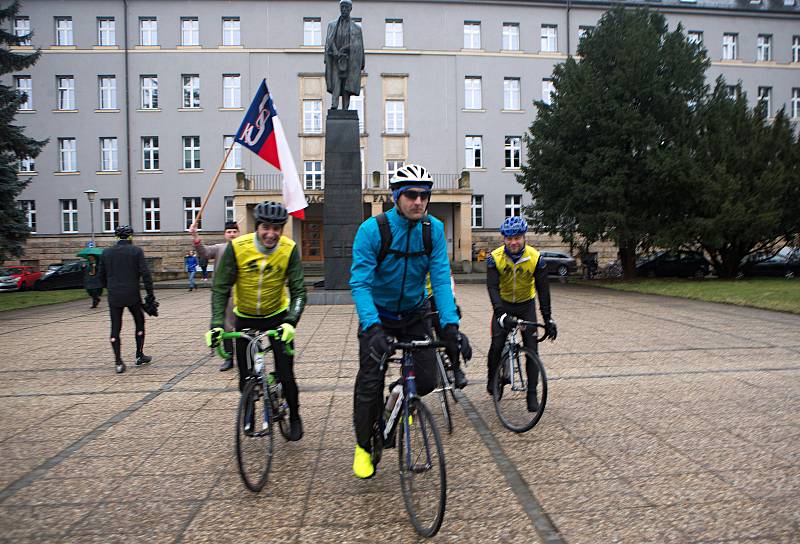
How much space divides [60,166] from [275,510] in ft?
141

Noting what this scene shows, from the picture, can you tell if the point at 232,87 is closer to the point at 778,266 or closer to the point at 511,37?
the point at 511,37

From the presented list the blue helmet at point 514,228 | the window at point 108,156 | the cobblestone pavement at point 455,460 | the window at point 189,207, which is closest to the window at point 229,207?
the window at point 189,207

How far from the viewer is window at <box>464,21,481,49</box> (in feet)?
A: 136

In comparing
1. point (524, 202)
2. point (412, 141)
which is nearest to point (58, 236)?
point (412, 141)

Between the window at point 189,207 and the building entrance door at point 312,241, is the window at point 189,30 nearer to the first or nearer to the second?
the window at point 189,207

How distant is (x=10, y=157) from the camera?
19984 millimetres

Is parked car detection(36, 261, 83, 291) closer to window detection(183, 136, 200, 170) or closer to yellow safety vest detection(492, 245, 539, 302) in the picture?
window detection(183, 136, 200, 170)

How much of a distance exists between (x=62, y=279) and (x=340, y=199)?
62.6 feet

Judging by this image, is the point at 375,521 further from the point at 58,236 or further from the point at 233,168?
the point at 58,236

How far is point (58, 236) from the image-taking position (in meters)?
39.5

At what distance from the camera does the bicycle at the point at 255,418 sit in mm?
3896

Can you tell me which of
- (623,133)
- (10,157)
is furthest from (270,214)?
(623,133)

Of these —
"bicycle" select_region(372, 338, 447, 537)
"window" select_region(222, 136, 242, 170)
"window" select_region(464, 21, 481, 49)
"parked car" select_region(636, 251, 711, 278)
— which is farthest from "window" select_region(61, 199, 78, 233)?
"bicycle" select_region(372, 338, 447, 537)

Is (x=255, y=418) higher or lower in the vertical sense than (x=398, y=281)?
lower
